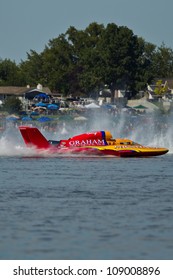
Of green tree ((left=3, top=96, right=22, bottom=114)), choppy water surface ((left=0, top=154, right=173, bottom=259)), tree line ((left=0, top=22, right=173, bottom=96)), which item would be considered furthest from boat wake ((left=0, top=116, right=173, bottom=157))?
tree line ((left=0, top=22, right=173, bottom=96))

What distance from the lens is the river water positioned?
25.9m

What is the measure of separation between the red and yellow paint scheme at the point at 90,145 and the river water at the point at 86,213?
5.35 meters

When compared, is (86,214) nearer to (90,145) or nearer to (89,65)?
(90,145)

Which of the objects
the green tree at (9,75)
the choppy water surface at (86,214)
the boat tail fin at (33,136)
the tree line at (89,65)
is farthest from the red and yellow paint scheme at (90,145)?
the green tree at (9,75)

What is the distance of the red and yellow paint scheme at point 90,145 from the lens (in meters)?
55.8

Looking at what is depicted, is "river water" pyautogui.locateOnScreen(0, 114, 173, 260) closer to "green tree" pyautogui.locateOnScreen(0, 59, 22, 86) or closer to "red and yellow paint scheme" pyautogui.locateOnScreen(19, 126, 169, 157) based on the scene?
"red and yellow paint scheme" pyautogui.locateOnScreen(19, 126, 169, 157)

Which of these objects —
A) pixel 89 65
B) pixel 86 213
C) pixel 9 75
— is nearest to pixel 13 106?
pixel 89 65

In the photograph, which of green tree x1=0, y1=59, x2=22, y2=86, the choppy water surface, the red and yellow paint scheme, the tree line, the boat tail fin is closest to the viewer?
the choppy water surface

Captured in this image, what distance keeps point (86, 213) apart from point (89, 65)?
12910 centimetres

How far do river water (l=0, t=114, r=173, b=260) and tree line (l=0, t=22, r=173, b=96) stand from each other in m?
103

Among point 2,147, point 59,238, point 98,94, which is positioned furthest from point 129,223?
point 98,94

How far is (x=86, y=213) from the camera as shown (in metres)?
31.6

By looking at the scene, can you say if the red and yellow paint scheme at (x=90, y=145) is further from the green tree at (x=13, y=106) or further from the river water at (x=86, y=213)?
the green tree at (x=13, y=106)

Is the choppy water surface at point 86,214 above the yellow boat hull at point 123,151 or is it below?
above
